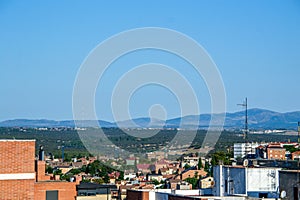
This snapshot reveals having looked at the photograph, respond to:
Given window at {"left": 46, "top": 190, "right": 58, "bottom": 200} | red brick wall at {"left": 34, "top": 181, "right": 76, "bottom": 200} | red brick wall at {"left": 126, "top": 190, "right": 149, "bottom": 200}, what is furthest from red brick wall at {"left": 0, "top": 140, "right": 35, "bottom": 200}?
window at {"left": 46, "top": 190, "right": 58, "bottom": 200}

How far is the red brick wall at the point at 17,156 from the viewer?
61.5 feet

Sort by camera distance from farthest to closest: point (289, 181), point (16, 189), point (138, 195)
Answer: point (138, 195), point (289, 181), point (16, 189)

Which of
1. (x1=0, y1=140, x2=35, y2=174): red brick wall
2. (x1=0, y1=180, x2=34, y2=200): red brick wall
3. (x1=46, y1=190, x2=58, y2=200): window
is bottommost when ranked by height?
(x1=46, y1=190, x2=58, y2=200): window

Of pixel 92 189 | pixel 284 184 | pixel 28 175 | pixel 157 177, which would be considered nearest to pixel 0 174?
pixel 28 175

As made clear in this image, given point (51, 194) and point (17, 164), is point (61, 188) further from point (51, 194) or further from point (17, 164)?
point (17, 164)

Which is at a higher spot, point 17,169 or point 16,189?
point 17,169

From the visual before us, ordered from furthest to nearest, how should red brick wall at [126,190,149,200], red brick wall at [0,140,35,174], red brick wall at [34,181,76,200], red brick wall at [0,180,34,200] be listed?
1. red brick wall at [34,181,76,200]
2. red brick wall at [126,190,149,200]
3. red brick wall at [0,140,35,174]
4. red brick wall at [0,180,34,200]

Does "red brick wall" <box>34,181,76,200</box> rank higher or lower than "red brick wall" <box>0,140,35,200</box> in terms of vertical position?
lower

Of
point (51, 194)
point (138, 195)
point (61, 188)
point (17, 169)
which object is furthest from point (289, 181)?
point (61, 188)

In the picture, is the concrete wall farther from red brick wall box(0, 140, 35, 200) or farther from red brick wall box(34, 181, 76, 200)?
red brick wall box(34, 181, 76, 200)

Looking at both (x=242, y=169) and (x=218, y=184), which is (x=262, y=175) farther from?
(x=218, y=184)

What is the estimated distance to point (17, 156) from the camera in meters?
18.9

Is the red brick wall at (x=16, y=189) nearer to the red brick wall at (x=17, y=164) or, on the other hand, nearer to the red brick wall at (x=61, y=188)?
the red brick wall at (x=17, y=164)

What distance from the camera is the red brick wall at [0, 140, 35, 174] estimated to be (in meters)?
18.8
